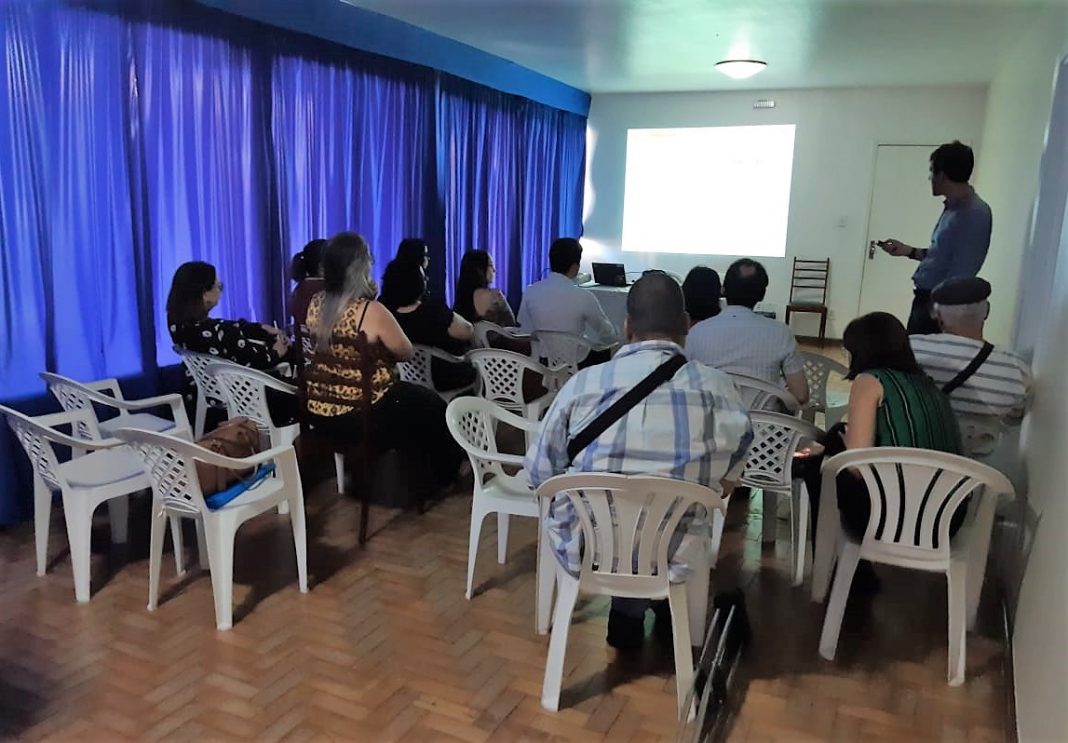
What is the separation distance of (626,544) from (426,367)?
2060mm

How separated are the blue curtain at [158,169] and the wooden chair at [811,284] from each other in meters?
4.22

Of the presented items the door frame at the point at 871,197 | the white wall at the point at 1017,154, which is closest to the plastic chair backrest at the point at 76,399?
the white wall at the point at 1017,154

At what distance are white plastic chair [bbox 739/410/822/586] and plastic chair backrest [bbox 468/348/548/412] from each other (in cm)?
125

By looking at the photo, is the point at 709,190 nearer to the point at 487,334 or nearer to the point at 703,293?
the point at 487,334

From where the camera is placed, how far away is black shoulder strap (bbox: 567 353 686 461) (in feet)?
6.03

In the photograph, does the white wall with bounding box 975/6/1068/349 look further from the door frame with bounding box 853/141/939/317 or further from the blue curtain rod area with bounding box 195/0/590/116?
the blue curtain rod area with bounding box 195/0/590/116

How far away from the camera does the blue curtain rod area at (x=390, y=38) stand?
4016mm

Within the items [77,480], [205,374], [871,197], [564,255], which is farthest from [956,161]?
[871,197]

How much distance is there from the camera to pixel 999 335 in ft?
14.6

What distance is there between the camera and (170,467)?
233 cm

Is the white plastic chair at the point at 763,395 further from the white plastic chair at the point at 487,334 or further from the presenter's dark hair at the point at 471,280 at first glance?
the presenter's dark hair at the point at 471,280

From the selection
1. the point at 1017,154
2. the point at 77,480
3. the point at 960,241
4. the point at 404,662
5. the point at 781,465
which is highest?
the point at 1017,154

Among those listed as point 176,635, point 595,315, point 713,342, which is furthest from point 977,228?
point 176,635

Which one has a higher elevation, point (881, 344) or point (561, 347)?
point (881, 344)
